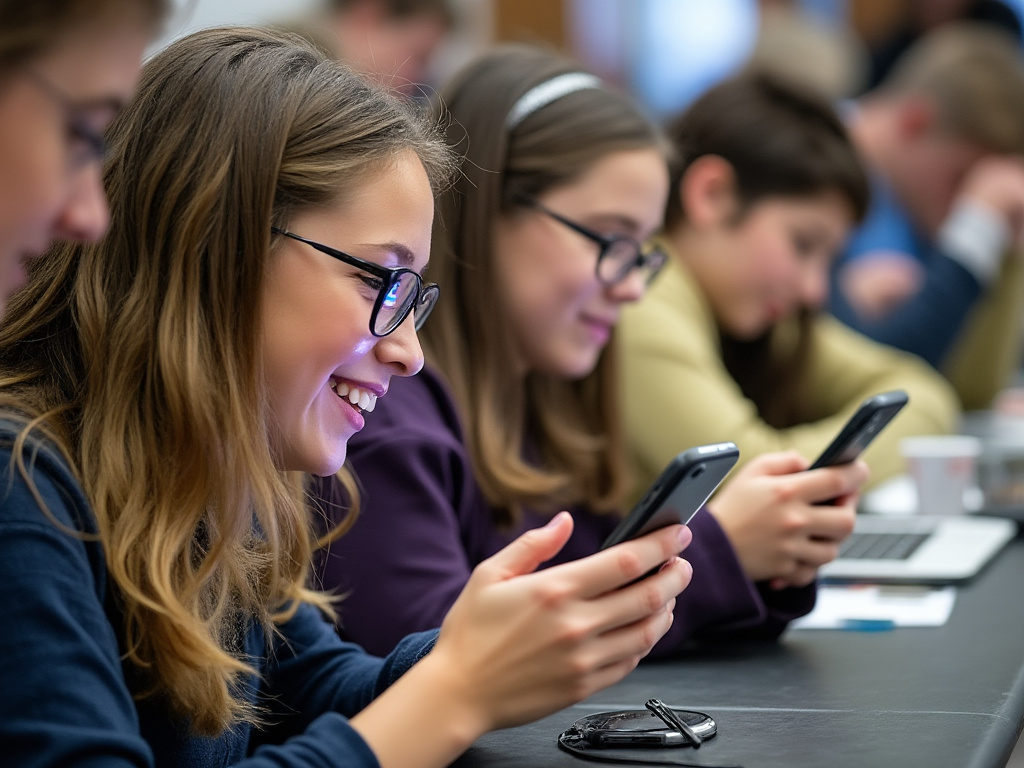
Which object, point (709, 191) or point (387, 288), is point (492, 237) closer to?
point (387, 288)

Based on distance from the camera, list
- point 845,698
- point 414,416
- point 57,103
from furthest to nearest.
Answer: point 414,416 → point 845,698 → point 57,103

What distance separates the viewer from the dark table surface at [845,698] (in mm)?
932

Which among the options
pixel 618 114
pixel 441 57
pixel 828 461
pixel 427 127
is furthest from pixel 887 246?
pixel 427 127

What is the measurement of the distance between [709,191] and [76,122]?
1.77 metres

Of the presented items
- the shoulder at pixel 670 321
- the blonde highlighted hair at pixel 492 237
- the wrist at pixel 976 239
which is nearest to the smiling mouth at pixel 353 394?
the blonde highlighted hair at pixel 492 237

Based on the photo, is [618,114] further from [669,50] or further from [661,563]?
[669,50]

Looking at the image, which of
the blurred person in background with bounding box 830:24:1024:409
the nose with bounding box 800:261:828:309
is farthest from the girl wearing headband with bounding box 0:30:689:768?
the blurred person in background with bounding box 830:24:1024:409

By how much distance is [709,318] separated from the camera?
2.37m

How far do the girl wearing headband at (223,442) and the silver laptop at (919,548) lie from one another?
2.40 feet

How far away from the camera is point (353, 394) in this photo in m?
1.05

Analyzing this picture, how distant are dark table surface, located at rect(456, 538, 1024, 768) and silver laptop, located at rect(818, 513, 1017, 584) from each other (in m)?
0.10

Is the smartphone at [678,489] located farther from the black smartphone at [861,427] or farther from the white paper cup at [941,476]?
the white paper cup at [941,476]

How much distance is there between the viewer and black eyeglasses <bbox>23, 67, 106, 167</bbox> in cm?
67

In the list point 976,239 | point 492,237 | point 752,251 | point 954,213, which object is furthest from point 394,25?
point 492,237
